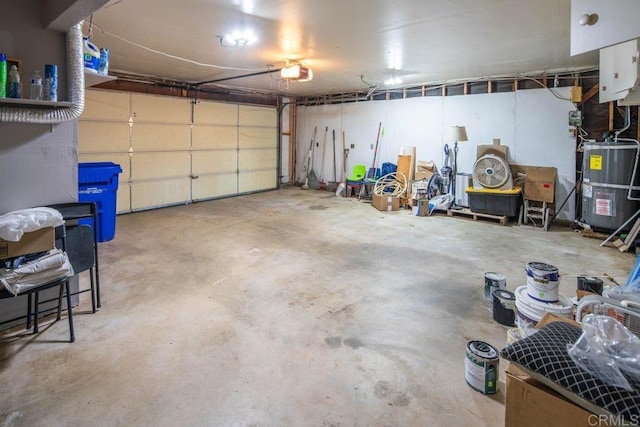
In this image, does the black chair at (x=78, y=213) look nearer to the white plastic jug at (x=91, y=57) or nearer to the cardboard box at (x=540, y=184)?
the white plastic jug at (x=91, y=57)

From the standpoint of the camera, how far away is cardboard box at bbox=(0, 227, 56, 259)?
2.17m

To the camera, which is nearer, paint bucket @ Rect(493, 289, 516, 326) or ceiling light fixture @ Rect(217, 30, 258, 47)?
paint bucket @ Rect(493, 289, 516, 326)

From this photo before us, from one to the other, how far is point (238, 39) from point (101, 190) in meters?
2.64

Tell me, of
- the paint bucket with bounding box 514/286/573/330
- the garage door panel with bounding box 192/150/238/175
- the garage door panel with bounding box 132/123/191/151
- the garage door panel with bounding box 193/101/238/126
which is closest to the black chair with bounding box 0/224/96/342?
the paint bucket with bounding box 514/286/573/330

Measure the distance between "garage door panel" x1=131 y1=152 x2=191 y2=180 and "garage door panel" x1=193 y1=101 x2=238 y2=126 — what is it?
2.90 feet

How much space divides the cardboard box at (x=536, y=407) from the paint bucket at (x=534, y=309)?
0.99 meters

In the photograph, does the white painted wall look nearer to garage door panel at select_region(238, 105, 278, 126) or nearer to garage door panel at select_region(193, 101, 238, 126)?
garage door panel at select_region(238, 105, 278, 126)

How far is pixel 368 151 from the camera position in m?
8.81

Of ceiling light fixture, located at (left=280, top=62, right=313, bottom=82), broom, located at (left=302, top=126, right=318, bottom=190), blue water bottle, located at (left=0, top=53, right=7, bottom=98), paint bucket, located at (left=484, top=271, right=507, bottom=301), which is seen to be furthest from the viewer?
broom, located at (left=302, top=126, right=318, bottom=190)

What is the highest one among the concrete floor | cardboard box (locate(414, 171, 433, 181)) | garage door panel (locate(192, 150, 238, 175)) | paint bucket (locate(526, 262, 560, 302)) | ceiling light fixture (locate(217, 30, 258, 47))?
ceiling light fixture (locate(217, 30, 258, 47))

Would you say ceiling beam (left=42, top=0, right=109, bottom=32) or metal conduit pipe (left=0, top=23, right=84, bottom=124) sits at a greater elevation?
ceiling beam (left=42, top=0, right=109, bottom=32)

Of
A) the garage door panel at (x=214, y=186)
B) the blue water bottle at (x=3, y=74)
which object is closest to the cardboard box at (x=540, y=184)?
the garage door panel at (x=214, y=186)

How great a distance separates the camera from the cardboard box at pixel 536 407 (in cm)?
117

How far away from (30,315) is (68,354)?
0.60 metres
